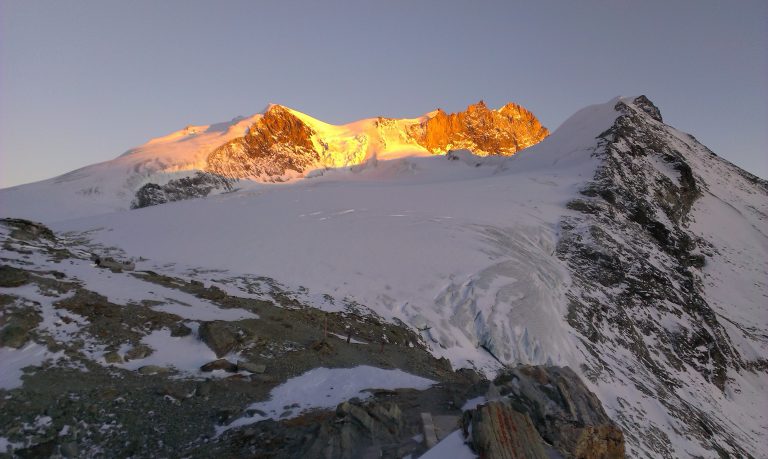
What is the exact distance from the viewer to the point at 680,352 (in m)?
27.7

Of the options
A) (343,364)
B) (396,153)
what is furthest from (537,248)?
(396,153)

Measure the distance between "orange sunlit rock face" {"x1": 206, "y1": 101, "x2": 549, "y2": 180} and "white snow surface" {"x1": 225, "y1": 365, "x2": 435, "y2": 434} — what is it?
85456 millimetres

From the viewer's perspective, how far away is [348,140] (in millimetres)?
119438

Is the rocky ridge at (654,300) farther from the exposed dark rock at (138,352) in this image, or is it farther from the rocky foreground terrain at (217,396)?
the exposed dark rock at (138,352)

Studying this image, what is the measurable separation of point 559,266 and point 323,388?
23.2 metres

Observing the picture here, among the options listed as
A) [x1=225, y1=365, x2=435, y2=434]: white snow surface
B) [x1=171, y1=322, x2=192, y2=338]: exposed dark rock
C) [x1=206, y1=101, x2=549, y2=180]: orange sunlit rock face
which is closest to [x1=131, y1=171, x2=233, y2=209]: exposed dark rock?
[x1=206, y1=101, x2=549, y2=180]: orange sunlit rock face

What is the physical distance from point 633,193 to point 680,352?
805 inches

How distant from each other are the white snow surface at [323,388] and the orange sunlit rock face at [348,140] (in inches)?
3364

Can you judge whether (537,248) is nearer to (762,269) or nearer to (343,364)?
(343,364)

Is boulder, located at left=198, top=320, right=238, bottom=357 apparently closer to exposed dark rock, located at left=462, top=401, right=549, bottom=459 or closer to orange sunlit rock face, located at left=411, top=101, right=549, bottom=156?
exposed dark rock, located at left=462, top=401, right=549, bottom=459

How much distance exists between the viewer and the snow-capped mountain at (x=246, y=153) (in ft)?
247

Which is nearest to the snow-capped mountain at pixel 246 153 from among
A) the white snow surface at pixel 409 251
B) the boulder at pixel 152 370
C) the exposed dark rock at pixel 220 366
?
the white snow surface at pixel 409 251

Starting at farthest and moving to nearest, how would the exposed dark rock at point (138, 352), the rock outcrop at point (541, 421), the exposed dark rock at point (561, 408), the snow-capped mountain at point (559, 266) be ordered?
the snow-capped mountain at point (559, 266), the exposed dark rock at point (138, 352), the exposed dark rock at point (561, 408), the rock outcrop at point (541, 421)

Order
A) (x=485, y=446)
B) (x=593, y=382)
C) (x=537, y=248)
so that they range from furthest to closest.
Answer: (x=537, y=248) < (x=593, y=382) < (x=485, y=446)
